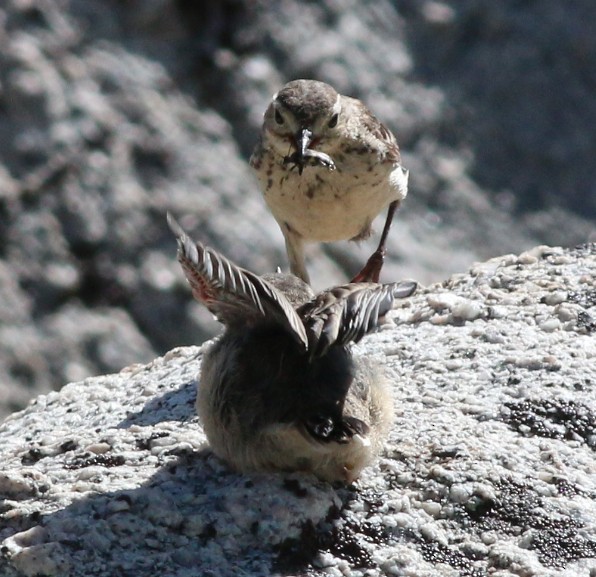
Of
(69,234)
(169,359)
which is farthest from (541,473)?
(69,234)

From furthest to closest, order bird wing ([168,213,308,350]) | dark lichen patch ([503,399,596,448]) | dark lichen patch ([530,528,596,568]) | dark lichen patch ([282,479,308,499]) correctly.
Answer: dark lichen patch ([503,399,596,448]) → dark lichen patch ([282,479,308,499]) → dark lichen patch ([530,528,596,568]) → bird wing ([168,213,308,350])

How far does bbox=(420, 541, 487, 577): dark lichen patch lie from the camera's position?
4957 mm

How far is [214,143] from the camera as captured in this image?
36.1 feet

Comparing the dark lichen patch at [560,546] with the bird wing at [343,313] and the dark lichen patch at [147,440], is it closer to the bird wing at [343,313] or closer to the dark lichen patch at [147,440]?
the bird wing at [343,313]

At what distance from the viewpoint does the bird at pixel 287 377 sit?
4.98 meters

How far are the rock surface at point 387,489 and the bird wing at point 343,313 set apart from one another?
1.65 ft

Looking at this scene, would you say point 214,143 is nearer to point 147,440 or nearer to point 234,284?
point 147,440

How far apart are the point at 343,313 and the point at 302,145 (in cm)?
264

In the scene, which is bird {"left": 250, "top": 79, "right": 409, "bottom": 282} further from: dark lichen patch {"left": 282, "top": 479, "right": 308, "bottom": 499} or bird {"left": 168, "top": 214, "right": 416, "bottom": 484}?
dark lichen patch {"left": 282, "top": 479, "right": 308, "bottom": 499}

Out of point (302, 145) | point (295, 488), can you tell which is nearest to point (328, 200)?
point (302, 145)

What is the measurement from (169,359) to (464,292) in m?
1.28

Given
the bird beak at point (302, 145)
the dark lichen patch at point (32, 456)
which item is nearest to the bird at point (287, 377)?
the dark lichen patch at point (32, 456)

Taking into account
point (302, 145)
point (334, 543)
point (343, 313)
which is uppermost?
point (302, 145)

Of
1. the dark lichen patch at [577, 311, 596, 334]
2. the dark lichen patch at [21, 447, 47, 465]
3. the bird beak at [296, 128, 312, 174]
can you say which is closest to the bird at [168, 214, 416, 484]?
the dark lichen patch at [21, 447, 47, 465]
